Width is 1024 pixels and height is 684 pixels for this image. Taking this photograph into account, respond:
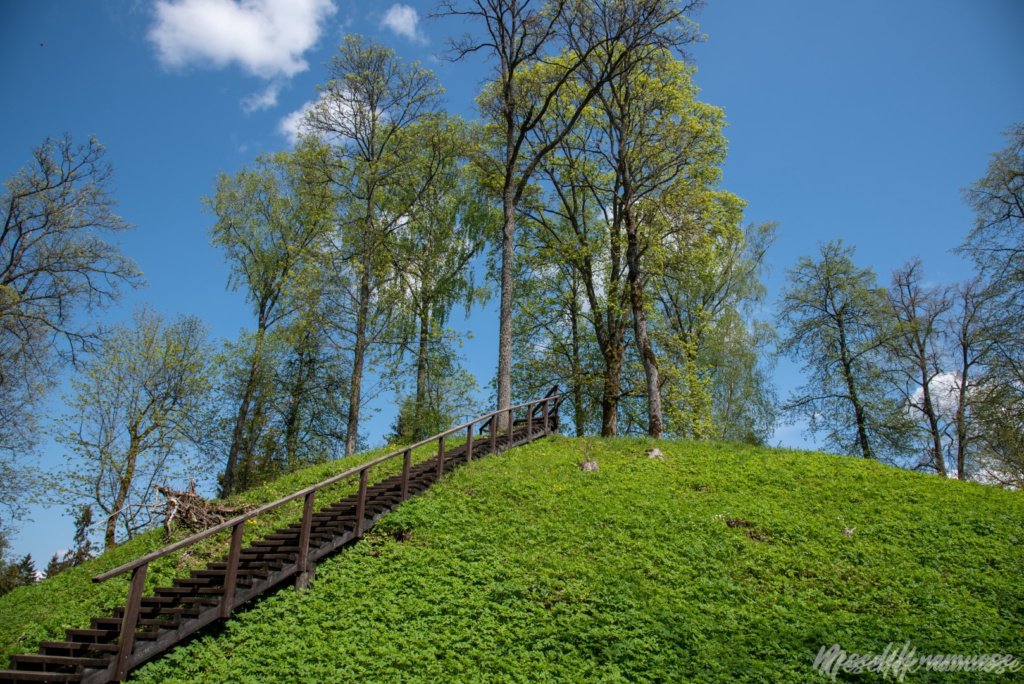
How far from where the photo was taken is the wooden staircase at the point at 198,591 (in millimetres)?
7082

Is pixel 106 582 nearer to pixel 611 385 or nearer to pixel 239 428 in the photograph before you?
pixel 239 428

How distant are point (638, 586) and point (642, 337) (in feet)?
40.4

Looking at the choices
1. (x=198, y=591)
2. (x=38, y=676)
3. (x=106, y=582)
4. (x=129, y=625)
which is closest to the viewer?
(x=38, y=676)

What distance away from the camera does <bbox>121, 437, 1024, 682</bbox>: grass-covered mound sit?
7480 mm

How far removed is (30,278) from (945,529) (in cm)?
2309

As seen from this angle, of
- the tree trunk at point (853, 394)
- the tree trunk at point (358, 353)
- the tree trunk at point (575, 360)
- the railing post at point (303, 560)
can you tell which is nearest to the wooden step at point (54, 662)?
the railing post at point (303, 560)

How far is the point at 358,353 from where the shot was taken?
22.4 meters

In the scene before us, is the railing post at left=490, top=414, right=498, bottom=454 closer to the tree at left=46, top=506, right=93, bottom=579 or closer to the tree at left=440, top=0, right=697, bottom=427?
the tree at left=440, top=0, right=697, bottom=427

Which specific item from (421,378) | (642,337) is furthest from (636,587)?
(421,378)

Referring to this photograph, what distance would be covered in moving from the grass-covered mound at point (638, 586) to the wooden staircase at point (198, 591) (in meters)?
0.26

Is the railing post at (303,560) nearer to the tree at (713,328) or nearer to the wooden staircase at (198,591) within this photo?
the wooden staircase at (198,591)

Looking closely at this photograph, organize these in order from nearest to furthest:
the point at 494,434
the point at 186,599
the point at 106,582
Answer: the point at 186,599
the point at 106,582
the point at 494,434

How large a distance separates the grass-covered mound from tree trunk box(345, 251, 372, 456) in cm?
897


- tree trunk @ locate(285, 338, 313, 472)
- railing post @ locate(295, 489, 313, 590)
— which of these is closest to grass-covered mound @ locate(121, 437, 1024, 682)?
railing post @ locate(295, 489, 313, 590)
